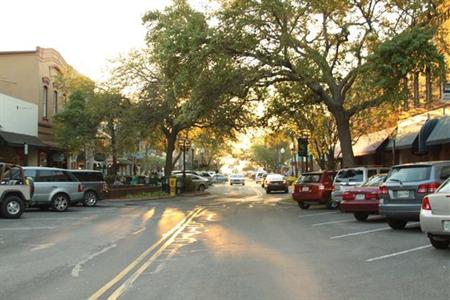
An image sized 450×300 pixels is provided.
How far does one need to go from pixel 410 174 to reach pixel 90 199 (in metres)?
17.7

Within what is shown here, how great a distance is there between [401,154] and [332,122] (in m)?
6.37

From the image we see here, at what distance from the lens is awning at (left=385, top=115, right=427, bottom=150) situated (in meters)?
27.0

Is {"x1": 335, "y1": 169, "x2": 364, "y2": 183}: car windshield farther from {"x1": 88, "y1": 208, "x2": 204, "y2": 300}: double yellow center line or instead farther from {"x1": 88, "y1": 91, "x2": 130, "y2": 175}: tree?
{"x1": 88, "y1": 91, "x2": 130, "y2": 175}: tree

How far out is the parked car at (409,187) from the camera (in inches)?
550

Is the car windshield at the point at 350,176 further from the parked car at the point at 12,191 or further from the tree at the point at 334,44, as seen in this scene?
the parked car at the point at 12,191

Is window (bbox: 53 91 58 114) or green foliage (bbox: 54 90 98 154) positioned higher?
window (bbox: 53 91 58 114)

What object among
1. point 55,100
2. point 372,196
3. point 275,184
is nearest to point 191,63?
point 372,196

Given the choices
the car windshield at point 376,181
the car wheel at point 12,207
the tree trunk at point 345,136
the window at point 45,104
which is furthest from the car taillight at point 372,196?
the window at point 45,104

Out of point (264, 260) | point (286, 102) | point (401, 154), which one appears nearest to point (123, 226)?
point (264, 260)

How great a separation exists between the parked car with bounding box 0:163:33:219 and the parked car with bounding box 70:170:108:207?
23.9 ft

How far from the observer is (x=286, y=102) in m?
31.1

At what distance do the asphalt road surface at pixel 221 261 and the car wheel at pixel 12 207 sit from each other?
2.58m

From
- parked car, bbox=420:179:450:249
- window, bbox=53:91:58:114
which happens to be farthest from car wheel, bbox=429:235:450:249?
window, bbox=53:91:58:114

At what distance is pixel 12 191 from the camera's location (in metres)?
20.2
